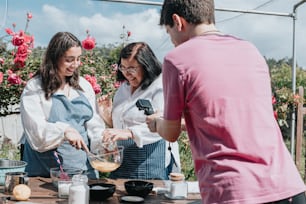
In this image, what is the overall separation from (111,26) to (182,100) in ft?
10.6

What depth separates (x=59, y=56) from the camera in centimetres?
225

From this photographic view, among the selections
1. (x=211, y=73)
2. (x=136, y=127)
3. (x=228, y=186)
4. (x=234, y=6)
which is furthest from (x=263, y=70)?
(x=234, y=6)

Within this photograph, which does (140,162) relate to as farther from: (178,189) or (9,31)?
(9,31)

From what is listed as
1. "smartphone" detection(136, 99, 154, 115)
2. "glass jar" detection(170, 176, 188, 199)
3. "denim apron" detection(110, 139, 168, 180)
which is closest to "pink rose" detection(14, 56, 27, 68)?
"denim apron" detection(110, 139, 168, 180)

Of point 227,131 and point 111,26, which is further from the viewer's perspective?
point 111,26

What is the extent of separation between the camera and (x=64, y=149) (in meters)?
2.16

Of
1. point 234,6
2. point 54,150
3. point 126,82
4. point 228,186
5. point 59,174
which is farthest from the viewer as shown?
point 234,6

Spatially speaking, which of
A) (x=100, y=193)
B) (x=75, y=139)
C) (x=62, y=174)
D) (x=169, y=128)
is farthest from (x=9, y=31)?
(x=169, y=128)

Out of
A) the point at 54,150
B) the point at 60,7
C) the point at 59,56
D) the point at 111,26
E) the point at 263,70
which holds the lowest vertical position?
the point at 54,150

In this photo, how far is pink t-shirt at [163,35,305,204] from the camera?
1197 mm

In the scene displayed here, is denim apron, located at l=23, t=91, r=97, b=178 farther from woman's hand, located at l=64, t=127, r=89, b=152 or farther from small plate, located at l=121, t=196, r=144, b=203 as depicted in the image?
small plate, located at l=121, t=196, r=144, b=203

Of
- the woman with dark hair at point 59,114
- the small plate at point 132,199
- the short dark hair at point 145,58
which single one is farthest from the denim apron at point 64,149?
the small plate at point 132,199

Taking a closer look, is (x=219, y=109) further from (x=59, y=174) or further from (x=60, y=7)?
(x=60, y=7)

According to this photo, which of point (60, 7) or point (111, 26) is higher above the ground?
point (60, 7)
